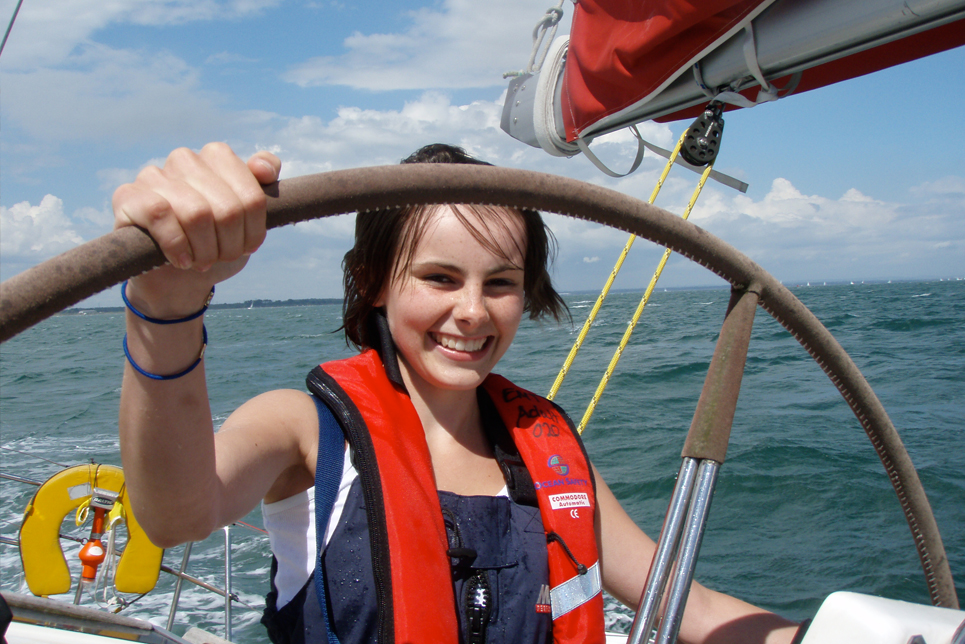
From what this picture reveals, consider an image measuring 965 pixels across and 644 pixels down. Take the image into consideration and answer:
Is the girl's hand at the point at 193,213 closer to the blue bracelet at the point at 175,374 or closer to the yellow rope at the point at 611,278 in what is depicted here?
Answer: the blue bracelet at the point at 175,374

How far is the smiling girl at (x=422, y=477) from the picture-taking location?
0.97 metres

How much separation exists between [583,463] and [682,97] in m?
1.00

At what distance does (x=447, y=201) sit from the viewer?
595 mm

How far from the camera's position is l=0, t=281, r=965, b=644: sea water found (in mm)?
3852

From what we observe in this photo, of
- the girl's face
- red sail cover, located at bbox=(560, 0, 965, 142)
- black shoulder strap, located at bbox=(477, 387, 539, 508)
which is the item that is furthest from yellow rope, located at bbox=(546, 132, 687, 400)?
the girl's face

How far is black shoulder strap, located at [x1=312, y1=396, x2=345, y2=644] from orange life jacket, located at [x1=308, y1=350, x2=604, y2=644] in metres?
0.02

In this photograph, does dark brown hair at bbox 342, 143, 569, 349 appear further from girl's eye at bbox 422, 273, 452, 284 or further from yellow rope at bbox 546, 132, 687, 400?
yellow rope at bbox 546, 132, 687, 400

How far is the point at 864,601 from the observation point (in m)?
0.93

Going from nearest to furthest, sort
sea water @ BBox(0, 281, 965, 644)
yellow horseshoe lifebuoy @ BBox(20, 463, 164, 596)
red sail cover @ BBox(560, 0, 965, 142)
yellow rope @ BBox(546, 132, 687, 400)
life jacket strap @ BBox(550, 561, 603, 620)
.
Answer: life jacket strap @ BBox(550, 561, 603, 620) < red sail cover @ BBox(560, 0, 965, 142) < yellow rope @ BBox(546, 132, 687, 400) < yellow horseshoe lifebuoy @ BBox(20, 463, 164, 596) < sea water @ BBox(0, 281, 965, 644)

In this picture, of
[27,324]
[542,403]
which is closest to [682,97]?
[542,403]

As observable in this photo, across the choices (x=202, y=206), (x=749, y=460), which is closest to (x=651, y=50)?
(x=202, y=206)

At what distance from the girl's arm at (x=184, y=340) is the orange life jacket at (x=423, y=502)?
20cm

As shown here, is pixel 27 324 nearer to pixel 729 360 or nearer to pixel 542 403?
pixel 729 360

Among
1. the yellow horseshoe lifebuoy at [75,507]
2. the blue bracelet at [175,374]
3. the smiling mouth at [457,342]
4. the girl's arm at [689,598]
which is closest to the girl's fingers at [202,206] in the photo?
the blue bracelet at [175,374]
